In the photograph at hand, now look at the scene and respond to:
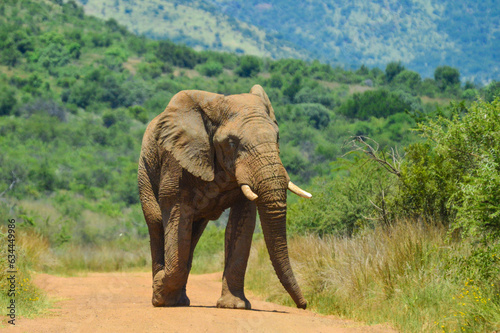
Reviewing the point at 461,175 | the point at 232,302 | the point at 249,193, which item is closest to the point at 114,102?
the point at 461,175

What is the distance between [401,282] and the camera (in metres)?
9.36

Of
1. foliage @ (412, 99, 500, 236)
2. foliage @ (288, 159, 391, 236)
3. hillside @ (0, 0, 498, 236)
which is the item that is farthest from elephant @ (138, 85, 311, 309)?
hillside @ (0, 0, 498, 236)

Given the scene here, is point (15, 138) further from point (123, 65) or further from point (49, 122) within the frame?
point (123, 65)

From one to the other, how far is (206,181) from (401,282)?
270 centimetres

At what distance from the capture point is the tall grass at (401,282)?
786 cm

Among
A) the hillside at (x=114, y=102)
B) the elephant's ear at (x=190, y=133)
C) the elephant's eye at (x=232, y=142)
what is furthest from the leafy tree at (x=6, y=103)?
the elephant's eye at (x=232, y=142)

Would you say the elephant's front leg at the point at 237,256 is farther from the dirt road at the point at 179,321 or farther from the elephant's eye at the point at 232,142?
the elephant's eye at the point at 232,142

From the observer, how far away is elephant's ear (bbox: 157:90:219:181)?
9.54 m

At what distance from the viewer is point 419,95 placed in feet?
250

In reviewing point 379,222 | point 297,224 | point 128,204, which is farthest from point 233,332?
point 128,204

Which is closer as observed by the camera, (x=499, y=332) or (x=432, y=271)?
(x=499, y=332)

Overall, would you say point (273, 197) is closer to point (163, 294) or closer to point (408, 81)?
point (163, 294)

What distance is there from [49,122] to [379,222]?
42828 mm

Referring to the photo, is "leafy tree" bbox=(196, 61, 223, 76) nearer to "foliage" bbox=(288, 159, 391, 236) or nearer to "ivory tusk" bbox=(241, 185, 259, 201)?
"foliage" bbox=(288, 159, 391, 236)
